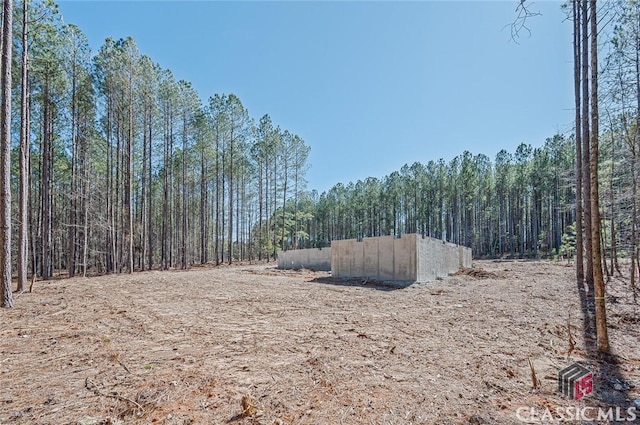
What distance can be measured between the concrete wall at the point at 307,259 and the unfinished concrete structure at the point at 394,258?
4.43m

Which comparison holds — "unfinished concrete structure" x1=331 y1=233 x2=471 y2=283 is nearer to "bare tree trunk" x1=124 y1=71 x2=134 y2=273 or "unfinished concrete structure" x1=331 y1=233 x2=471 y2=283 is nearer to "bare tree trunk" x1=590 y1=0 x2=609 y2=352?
"bare tree trunk" x1=590 y1=0 x2=609 y2=352

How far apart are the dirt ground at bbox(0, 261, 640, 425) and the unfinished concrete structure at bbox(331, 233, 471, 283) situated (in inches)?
198

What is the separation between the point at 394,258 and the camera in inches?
516

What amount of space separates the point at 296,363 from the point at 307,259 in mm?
17690

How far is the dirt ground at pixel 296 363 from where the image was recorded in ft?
8.70

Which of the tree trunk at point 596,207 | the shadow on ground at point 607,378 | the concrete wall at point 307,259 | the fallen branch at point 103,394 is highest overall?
the tree trunk at point 596,207

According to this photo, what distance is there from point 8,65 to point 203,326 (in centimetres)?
738

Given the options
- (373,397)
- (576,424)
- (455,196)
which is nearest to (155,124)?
(373,397)

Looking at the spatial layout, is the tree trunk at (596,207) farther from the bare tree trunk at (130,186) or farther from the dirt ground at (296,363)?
the bare tree trunk at (130,186)

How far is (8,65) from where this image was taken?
6656 millimetres

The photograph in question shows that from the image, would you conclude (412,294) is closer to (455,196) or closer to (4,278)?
(4,278)

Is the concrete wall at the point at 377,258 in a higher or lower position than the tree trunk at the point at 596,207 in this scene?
lower

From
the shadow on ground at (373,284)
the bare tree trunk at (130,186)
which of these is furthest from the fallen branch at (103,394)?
the bare tree trunk at (130,186)

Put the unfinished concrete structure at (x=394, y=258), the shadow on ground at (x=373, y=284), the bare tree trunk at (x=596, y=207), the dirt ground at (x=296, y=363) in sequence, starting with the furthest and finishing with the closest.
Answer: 1. the unfinished concrete structure at (x=394, y=258)
2. the shadow on ground at (x=373, y=284)
3. the bare tree trunk at (x=596, y=207)
4. the dirt ground at (x=296, y=363)
